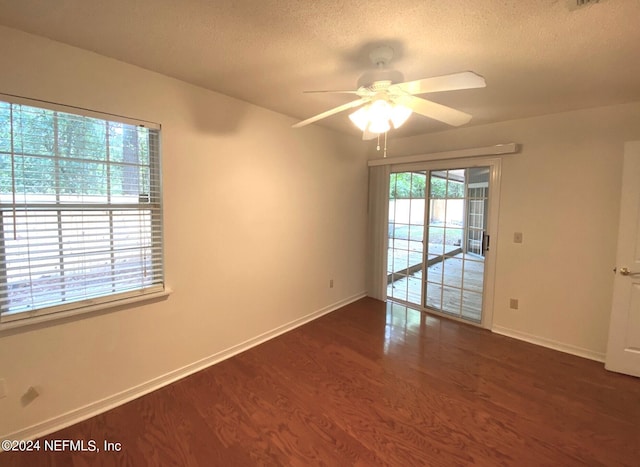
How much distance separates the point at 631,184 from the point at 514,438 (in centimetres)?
221

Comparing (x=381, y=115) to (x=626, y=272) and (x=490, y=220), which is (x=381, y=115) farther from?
(x=626, y=272)

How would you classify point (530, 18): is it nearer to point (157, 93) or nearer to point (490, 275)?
point (157, 93)

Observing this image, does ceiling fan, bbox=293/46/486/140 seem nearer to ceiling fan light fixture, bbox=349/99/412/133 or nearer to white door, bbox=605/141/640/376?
ceiling fan light fixture, bbox=349/99/412/133

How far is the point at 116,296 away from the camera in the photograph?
202 centimetres

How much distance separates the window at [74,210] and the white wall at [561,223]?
11.0 feet

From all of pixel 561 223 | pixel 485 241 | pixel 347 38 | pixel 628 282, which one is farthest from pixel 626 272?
pixel 347 38

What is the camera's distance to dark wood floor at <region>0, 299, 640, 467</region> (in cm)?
166

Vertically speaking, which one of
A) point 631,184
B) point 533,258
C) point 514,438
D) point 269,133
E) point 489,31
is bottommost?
point 514,438

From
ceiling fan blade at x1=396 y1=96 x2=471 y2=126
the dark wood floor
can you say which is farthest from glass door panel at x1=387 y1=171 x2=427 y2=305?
ceiling fan blade at x1=396 y1=96 x2=471 y2=126

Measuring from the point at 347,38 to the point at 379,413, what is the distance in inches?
91.6

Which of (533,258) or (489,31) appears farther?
(533,258)

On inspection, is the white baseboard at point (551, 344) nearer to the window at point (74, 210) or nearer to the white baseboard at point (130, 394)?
the white baseboard at point (130, 394)

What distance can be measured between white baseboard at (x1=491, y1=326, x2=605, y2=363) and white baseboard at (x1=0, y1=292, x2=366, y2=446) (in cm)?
236

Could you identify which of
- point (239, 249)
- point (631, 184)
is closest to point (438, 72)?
point (631, 184)
